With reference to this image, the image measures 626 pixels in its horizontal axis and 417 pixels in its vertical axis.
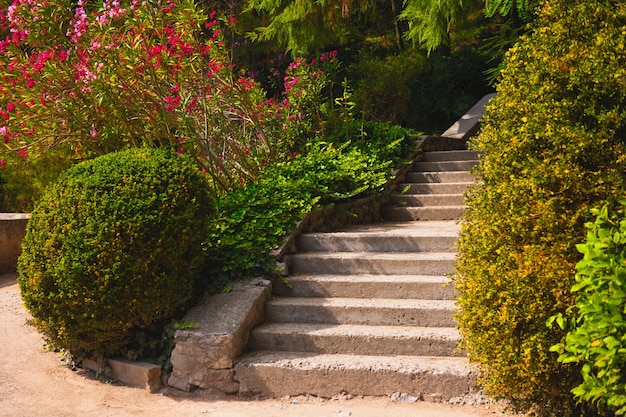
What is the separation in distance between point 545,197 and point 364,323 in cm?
190

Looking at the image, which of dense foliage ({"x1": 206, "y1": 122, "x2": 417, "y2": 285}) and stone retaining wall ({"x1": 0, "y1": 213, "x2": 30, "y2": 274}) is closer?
dense foliage ({"x1": 206, "y1": 122, "x2": 417, "y2": 285})

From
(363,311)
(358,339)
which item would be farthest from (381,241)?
(358,339)

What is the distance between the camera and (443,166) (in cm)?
877

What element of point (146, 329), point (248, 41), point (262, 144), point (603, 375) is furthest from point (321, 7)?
point (603, 375)

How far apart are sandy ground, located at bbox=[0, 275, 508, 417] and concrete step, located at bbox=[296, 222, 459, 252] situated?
1.79m

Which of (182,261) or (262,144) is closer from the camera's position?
(182,261)

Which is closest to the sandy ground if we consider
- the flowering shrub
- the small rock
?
the small rock

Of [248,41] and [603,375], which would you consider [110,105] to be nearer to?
[603,375]

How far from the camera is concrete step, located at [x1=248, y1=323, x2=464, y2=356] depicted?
15.9 feet

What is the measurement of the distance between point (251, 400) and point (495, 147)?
2463mm

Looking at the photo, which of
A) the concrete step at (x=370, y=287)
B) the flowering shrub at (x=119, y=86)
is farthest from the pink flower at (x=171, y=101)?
the concrete step at (x=370, y=287)

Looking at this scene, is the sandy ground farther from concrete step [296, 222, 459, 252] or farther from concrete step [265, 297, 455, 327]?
concrete step [296, 222, 459, 252]

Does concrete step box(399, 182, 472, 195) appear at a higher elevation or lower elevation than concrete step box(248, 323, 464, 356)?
higher

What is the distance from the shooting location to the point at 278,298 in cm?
560
